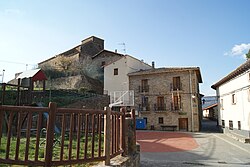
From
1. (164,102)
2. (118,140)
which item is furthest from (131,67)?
(118,140)

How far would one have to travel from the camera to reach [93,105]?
66.4 ft

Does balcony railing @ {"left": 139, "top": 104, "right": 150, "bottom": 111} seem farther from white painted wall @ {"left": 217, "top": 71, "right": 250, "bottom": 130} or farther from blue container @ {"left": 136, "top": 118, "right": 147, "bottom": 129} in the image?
white painted wall @ {"left": 217, "top": 71, "right": 250, "bottom": 130}

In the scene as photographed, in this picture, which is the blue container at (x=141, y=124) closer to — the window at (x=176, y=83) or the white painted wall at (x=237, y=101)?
the window at (x=176, y=83)

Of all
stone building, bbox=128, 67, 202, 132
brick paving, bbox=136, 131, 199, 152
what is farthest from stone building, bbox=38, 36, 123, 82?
brick paving, bbox=136, 131, 199, 152

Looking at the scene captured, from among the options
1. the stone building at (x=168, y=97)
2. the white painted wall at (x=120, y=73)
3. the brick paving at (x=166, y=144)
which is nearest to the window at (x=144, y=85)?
the stone building at (x=168, y=97)

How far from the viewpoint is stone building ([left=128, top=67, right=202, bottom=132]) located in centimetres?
2073

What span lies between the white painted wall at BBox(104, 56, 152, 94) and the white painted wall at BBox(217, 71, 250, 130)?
34.7 feet

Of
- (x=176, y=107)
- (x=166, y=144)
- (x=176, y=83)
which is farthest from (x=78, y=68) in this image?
(x=166, y=144)

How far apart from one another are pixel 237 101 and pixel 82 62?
71.6ft

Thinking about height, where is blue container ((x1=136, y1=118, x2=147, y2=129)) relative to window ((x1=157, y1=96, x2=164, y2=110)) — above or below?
below

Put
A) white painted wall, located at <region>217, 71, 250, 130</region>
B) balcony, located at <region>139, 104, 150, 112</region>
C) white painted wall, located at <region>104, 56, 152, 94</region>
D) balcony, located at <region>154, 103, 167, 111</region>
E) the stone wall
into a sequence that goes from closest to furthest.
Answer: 1. white painted wall, located at <region>217, 71, 250, 130</region>
2. balcony, located at <region>154, 103, 167, 111</region>
3. balcony, located at <region>139, 104, 150, 112</region>
4. white painted wall, located at <region>104, 56, 152, 94</region>
5. the stone wall

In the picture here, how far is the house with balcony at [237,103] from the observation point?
1259 cm

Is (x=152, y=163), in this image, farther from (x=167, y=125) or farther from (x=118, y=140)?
(x=167, y=125)

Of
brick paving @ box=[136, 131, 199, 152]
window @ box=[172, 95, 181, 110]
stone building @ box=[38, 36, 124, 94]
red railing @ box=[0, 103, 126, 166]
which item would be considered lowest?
brick paving @ box=[136, 131, 199, 152]
